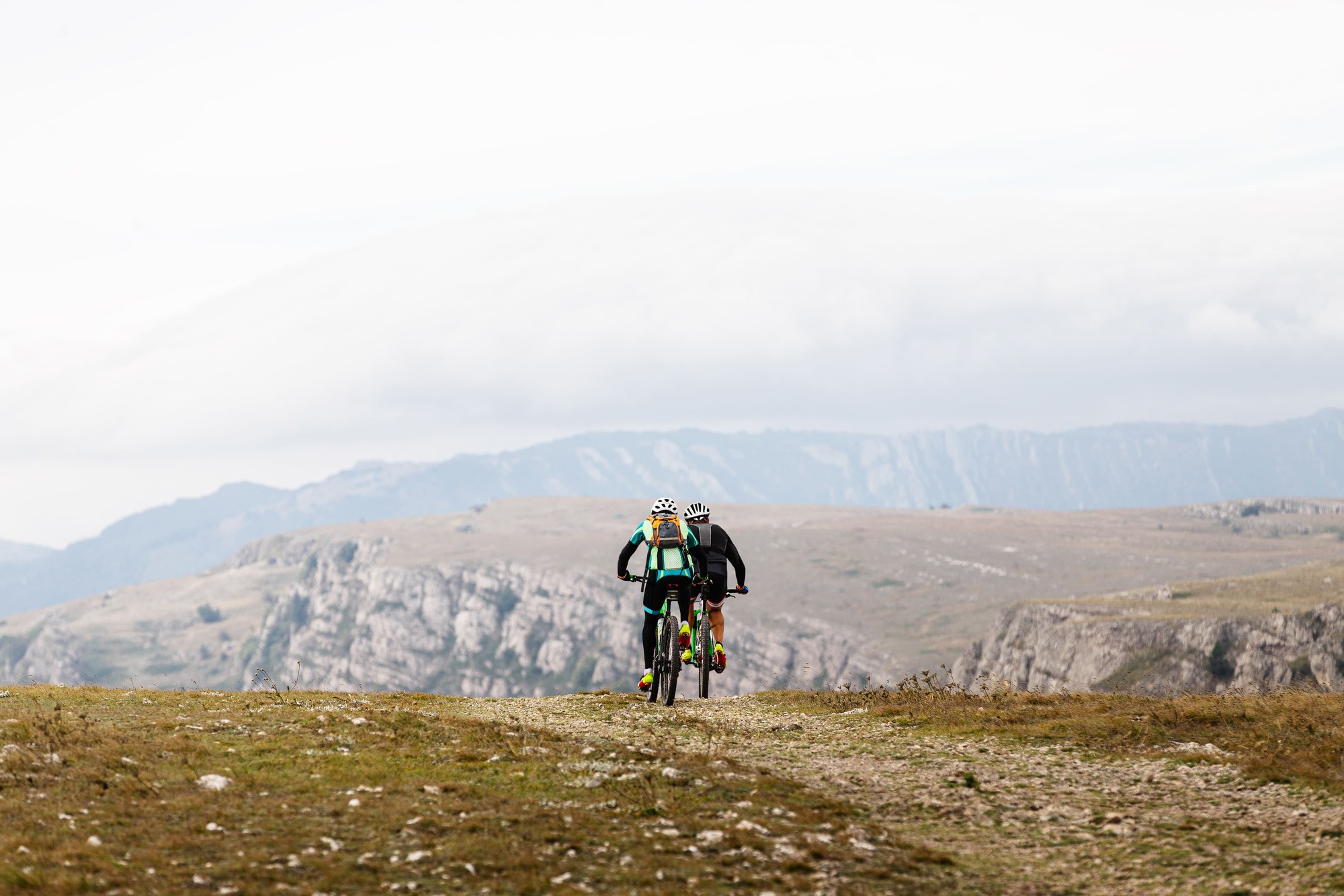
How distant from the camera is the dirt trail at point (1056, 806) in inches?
522

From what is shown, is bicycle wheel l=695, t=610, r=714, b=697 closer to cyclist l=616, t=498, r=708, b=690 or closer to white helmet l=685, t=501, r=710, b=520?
cyclist l=616, t=498, r=708, b=690

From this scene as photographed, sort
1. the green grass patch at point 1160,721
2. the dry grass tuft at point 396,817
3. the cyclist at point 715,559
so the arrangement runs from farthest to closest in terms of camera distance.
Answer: the cyclist at point 715,559
the green grass patch at point 1160,721
the dry grass tuft at point 396,817

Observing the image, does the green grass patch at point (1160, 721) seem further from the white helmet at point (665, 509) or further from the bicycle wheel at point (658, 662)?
the white helmet at point (665, 509)

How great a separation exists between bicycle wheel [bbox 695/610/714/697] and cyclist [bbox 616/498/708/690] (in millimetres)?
538

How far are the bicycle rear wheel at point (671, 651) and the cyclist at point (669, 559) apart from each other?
0.19 metres

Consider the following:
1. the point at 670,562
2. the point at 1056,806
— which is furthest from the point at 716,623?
the point at 1056,806

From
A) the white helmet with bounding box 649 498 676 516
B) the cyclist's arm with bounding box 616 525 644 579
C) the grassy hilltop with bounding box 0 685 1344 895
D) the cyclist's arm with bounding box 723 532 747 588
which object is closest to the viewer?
the grassy hilltop with bounding box 0 685 1344 895

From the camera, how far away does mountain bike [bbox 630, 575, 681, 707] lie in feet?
86.1

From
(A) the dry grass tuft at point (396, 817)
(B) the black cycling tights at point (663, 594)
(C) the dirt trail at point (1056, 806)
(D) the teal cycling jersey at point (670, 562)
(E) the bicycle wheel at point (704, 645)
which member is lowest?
(C) the dirt trail at point (1056, 806)

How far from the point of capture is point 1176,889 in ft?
41.6

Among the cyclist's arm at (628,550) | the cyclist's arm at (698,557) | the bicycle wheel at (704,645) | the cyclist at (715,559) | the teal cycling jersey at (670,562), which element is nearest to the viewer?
the cyclist's arm at (628,550)

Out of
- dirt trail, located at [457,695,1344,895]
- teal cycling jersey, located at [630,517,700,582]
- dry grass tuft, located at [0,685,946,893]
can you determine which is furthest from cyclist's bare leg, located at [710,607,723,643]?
dry grass tuft, located at [0,685,946,893]

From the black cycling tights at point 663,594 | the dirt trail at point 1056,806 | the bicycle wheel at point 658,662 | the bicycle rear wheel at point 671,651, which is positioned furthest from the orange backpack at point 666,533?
the dirt trail at point 1056,806

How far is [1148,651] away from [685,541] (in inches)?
7742
